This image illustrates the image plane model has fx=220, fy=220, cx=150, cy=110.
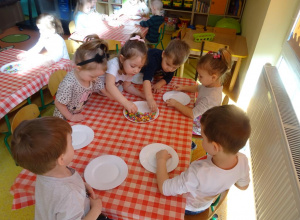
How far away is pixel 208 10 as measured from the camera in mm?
4984

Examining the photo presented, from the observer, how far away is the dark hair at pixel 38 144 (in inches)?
31.5

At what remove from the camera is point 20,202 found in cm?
105

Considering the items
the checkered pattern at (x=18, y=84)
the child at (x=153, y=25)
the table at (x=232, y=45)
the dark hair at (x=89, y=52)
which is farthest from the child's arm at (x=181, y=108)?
the child at (x=153, y=25)

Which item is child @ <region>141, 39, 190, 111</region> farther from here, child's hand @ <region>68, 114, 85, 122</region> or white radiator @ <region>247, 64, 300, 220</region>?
white radiator @ <region>247, 64, 300, 220</region>

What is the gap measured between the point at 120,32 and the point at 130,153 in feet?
8.36

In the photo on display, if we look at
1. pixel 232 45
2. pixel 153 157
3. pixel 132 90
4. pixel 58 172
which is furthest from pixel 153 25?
pixel 58 172

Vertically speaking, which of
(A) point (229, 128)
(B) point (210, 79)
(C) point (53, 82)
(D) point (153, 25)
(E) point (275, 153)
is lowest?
(E) point (275, 153)

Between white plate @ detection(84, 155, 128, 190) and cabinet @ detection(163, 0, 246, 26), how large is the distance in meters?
4.77

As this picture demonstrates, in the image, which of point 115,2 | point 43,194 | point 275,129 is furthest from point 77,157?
point 115,2

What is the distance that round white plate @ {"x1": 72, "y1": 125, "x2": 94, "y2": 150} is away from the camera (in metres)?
1.27

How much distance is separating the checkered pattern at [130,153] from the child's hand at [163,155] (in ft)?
0.25

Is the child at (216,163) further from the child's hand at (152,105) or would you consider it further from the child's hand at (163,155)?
the child's hand at (152,105)

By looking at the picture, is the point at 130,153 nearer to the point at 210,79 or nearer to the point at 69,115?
the point at 69,115

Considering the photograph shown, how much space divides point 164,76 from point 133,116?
0.63 m
